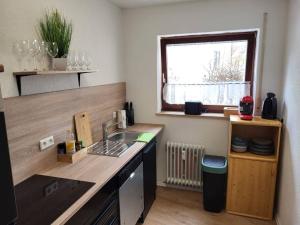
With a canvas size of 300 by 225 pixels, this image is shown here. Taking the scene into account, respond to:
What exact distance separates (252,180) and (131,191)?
1.35 m

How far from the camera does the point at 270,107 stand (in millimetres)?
2420

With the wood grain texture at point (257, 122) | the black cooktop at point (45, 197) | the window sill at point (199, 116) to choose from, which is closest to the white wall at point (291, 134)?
the wood grain texture at point (257, 122)

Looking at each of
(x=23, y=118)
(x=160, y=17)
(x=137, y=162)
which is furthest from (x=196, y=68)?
(x=23, y=118)

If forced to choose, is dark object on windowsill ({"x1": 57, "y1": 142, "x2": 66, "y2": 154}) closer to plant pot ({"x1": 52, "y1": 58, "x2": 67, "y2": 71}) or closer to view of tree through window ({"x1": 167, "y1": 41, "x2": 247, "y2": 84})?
plant pot ({"x1": 52, "y1": 58, "x2": 67, "y2": 71})

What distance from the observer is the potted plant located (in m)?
1.67

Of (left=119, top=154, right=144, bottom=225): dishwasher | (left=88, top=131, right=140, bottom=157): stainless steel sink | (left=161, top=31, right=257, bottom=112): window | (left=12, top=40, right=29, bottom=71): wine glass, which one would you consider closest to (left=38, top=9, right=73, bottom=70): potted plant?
(left=12, top=40, right=29, bottom=71): wine glass

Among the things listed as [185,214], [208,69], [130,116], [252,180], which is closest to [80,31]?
[130,116]

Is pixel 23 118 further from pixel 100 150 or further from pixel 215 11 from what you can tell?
pixel 215 11

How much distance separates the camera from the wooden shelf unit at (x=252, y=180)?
2361 mm

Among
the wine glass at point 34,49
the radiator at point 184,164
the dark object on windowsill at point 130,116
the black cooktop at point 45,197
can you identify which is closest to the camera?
the black cooktop at point 45,197

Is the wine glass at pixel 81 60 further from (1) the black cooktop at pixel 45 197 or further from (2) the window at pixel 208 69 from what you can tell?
(2) the window at pixel 208 69

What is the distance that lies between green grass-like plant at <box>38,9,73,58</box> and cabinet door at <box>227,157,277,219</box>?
2.00m

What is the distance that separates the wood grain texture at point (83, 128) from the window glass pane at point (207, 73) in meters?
1.26

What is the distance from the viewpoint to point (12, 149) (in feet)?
4.69
